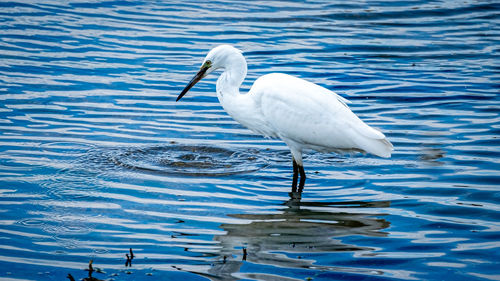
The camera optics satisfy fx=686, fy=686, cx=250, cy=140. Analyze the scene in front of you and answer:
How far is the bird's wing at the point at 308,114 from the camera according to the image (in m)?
7.13

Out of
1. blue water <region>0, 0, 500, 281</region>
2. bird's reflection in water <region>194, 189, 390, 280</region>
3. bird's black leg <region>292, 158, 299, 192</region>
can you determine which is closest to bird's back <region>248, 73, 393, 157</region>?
bird's black leg <region>292, 158, 299, 192</region>

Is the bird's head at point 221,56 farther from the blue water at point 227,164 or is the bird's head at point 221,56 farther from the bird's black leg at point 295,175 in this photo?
the bird's black leg at point 295,175

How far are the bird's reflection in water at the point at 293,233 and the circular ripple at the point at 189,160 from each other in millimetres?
1028

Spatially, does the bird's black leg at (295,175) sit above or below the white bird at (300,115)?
below

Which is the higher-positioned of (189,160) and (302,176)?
(189,160)

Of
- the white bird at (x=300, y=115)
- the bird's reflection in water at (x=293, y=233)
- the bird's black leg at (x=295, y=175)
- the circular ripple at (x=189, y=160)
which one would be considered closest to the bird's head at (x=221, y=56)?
the white bird at (x=300, y=115)

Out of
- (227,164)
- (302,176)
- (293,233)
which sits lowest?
(293,233)

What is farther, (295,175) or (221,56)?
(221,56)

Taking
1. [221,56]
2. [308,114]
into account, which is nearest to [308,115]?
[308,114]

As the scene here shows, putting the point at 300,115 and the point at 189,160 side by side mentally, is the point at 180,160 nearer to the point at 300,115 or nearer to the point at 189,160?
the point at 189,160

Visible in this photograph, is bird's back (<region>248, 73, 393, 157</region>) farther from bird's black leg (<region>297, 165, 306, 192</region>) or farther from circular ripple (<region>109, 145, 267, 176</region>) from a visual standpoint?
circular ripple (<region>109, 145, 267, 176</region>)

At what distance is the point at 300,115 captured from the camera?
7188 mm

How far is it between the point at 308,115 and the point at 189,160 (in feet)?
4.57

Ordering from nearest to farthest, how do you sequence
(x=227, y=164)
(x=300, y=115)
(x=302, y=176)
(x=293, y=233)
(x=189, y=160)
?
(x=293, y=233)
(x=302, y=176)
(x=300, y=115)
(x=227, y=164)
(x=189, y=160)
